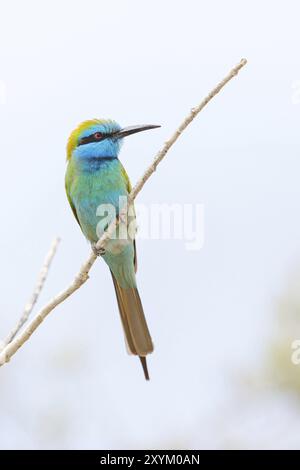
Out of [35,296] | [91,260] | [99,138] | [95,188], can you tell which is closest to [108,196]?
[95,188]

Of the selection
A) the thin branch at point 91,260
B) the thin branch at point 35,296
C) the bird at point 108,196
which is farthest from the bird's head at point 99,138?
the thin branch at point 35,296

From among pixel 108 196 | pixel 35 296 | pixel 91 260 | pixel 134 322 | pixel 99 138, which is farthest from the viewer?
pixel 99 138

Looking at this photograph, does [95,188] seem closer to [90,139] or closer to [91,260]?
[90,139]

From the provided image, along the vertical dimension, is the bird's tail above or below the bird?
below

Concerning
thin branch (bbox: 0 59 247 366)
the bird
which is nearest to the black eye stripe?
the bird

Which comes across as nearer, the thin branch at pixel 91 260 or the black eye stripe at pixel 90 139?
the thin branch at pixel 91 260

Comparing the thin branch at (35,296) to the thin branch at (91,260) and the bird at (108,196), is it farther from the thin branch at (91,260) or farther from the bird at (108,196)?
the bird at (108,196)

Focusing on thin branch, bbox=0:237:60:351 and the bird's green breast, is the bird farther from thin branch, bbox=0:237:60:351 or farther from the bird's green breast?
thin branch, bbox=0:237:60:351
